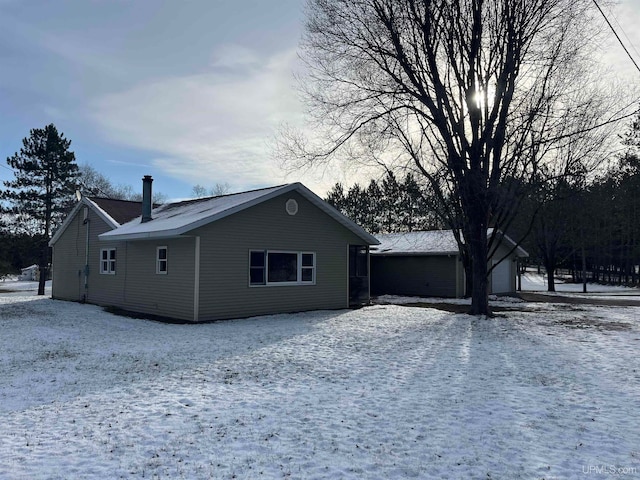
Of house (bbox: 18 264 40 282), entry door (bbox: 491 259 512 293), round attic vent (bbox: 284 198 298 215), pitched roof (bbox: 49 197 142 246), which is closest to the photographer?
round attic vent (bbox: 284 198 298 215)

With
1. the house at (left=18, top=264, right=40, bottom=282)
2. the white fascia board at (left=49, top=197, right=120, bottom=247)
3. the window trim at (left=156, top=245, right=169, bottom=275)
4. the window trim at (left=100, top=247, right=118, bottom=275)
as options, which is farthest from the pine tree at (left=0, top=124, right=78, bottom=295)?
the window trim at (left=156, top=245, right=169, bottom=275)

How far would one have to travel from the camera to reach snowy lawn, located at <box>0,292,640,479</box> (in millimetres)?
4031

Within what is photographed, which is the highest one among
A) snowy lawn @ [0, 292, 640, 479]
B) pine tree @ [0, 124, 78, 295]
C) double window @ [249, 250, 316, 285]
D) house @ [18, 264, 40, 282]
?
pine tree @ [0, 124, 78, 295]

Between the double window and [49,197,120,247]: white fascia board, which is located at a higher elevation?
[49,197,120,247]: white fascia board

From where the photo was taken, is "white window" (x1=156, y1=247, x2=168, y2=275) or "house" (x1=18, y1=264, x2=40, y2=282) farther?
"house" (x1=18, y1=264, x2=40, y2=282)

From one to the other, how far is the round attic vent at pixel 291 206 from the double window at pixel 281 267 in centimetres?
133

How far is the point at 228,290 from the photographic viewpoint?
13.5 meters

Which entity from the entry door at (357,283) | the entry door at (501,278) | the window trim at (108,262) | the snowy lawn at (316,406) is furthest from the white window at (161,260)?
the entry door at (501,278)

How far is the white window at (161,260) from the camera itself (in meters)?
14.2

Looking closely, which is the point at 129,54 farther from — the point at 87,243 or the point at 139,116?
the point at 87,243

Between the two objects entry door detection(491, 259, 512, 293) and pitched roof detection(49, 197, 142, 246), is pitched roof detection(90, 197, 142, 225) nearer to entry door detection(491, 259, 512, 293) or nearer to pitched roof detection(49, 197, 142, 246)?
pitched roof detection(49, 197, 142, 246)

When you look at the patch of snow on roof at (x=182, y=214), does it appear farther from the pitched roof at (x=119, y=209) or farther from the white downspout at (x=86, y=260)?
the white downspout at (x=86, y=260)

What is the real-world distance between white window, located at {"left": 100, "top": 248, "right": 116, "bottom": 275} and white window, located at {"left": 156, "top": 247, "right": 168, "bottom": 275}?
11.1ft

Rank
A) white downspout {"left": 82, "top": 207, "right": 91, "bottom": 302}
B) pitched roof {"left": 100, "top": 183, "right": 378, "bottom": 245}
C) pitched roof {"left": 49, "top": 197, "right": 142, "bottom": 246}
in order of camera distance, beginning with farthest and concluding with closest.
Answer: white downspout {"left": 82, "top": 207, "right": 91, "bottom": 302}, pitched roof {"left": 49, "top": 197, "right": 142, "bottom": 246}, pitched roof {"left": 100, "top": 183, "right": 378, "bottom": 245}
